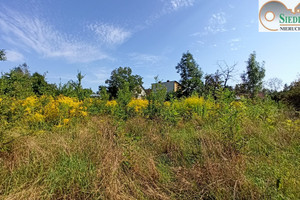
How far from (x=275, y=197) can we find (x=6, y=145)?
3.59m

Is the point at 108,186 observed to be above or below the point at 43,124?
below

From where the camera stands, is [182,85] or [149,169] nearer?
[149,169]

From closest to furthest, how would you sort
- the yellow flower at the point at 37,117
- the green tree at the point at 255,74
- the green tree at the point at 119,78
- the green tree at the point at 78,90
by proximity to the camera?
the yellow flower at the point at 37,117
the green tree at the point at 78,90
the green tree at the point at 255,74
the green tree at the point at 119,78

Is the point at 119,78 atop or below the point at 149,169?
atop

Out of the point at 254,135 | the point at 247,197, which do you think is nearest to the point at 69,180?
the point at 247,197

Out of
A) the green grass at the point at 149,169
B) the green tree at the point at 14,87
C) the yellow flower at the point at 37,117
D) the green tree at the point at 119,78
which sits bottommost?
the green grass at the point at 149,169

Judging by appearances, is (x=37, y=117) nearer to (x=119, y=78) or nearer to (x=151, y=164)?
(x=151, y=164)

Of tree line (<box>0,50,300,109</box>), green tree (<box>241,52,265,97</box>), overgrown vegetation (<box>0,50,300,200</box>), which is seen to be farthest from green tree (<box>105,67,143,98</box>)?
overgrown vegetation (<box>0,50,300,200</box>)

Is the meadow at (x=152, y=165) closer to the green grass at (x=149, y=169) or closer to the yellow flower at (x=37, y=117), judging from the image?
the green grass at (x=149, y=169)

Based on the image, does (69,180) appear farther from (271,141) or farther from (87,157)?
(271,141)

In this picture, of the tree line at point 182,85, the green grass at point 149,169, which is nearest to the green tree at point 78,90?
the tree line at point 182,85

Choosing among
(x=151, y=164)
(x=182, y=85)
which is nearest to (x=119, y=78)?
Answer: (x=182, y=85)

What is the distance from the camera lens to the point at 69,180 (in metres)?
1.44

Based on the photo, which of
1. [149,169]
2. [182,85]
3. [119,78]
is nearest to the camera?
[149,169]
